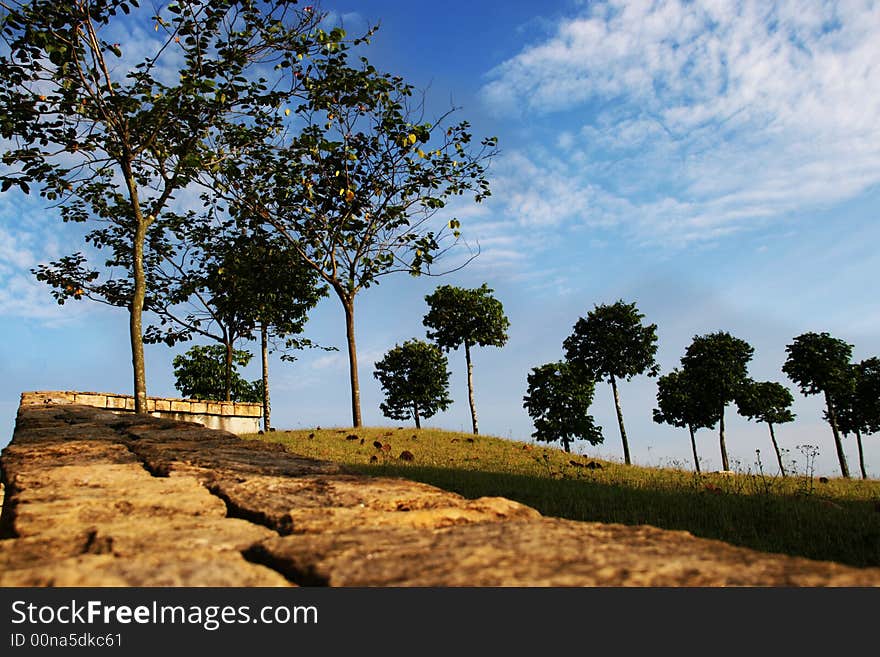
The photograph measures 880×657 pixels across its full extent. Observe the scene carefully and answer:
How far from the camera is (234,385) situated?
1341 inches

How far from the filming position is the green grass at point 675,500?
5.71 meters

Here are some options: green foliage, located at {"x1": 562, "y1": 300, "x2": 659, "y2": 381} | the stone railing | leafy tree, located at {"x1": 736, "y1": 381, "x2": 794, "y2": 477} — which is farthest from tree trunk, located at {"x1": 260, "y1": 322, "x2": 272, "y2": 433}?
leafy tree, located at {"x1": 736, "y1": 381, "x2": 794, "y2": 477}

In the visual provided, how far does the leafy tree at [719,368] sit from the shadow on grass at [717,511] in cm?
2276

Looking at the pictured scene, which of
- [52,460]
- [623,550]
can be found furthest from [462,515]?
[52,460]

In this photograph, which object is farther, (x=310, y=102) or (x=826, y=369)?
(x=826, y=369)

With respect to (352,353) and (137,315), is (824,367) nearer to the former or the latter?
(352,353)

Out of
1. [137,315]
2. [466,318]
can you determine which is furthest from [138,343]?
[466,318]

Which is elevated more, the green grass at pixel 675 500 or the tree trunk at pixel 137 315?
the tree trunk at pixel 137 315

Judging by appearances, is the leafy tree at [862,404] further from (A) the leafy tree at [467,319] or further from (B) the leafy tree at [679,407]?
(A) the leafy tree at [467,319]

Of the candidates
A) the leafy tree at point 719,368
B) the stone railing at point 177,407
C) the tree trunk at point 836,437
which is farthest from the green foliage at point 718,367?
the stone railing at point 177,407

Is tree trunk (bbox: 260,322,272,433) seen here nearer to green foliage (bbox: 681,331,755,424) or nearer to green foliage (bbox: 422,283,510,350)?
green foliage (bbox: 422,283,510,350)

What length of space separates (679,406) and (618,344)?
803 cm
